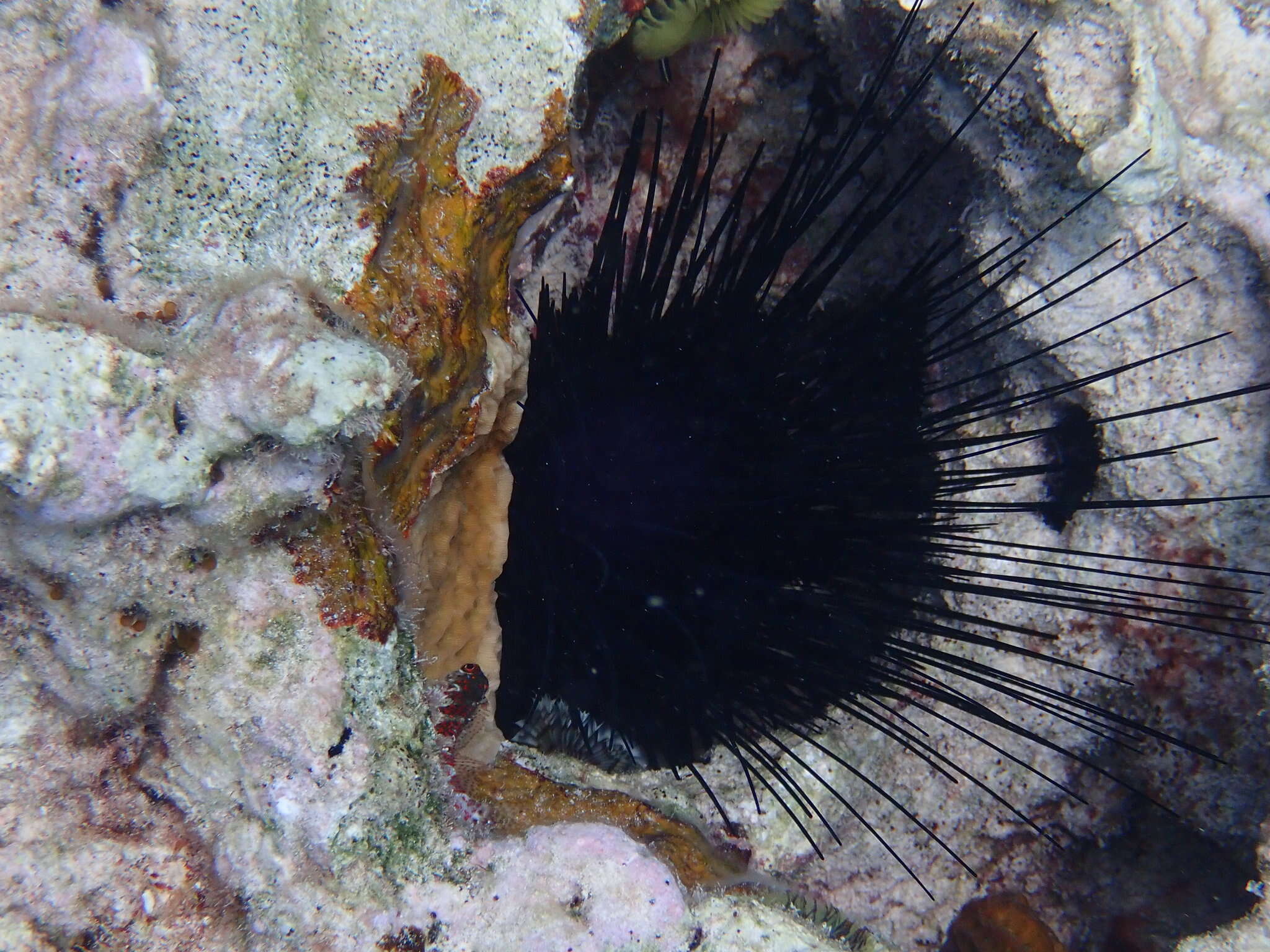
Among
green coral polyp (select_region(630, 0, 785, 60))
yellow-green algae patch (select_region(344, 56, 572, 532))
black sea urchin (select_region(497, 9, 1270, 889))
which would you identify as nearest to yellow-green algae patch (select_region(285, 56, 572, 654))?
yellow-green algae patch (select_region(344, 56, 572, 532))

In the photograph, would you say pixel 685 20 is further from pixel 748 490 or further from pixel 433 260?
pixel 748 490

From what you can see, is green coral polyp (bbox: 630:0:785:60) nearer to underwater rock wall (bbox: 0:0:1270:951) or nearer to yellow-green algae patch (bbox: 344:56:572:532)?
underwater rock wall (bbox: 0:0:1270:951)

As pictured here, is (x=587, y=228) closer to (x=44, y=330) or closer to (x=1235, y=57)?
(x=44, y=330)

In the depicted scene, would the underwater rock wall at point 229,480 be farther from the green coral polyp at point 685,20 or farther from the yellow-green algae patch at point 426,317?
the green coral polyp at point 685,20

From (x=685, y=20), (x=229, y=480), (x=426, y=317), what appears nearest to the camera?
(x=229, y=480)

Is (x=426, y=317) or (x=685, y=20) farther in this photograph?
(x=685, y=20)

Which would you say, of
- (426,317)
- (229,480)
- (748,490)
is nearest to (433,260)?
(426,317)
